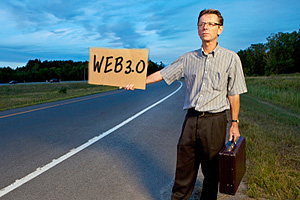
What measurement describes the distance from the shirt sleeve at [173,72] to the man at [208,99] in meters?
0.05

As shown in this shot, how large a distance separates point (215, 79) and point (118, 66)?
1.00 m

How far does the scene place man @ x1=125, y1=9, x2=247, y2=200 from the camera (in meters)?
2.76

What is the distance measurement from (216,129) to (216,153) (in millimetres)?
238

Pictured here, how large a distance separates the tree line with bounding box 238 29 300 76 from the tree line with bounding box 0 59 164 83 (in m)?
44.3

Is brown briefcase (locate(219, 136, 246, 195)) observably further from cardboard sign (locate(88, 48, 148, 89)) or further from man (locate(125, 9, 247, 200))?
cardboard sign (locate(88, 48, 148, 89))

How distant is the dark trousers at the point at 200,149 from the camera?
9.23 ft

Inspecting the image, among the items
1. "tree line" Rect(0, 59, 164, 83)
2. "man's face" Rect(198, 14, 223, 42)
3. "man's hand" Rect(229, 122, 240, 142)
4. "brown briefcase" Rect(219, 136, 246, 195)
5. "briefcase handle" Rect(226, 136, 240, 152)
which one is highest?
"tree line" Rect(0, 59, 164, 83)

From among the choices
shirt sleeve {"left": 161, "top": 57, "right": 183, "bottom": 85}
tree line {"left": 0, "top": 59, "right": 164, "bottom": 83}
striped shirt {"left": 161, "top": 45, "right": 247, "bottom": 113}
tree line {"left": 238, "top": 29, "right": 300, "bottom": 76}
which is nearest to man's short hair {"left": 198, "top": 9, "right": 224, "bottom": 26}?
striped shirt {"left": 161, "top": 45, "right": 247, "bottom": 113}

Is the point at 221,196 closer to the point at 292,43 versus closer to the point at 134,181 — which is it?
the point at 134,181

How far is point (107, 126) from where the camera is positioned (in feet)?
27.5

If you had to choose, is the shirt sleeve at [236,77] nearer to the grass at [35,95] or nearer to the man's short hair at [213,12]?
the man's short hair at [213,12]

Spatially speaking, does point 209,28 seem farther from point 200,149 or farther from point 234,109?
point 200,149

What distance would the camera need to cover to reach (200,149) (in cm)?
289

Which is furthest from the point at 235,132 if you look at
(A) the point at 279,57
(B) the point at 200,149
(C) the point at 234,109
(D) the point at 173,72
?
(A) the point at 279,57
